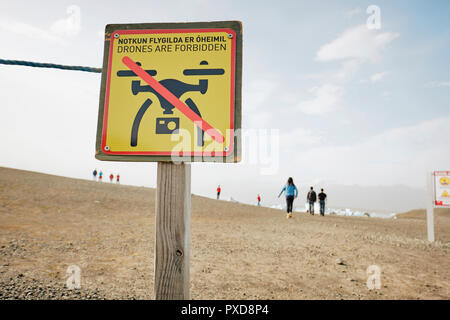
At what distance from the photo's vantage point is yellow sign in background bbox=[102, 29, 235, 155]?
175 cm

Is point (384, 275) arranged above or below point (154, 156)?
below

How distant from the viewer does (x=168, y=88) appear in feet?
5.89

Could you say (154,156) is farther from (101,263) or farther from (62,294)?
(101,263)

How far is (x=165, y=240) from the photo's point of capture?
5.53ft

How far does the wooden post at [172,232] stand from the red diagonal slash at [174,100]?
0.27 m

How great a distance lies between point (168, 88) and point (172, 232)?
93cm

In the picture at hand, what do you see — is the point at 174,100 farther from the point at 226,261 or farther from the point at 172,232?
the point at 226,261

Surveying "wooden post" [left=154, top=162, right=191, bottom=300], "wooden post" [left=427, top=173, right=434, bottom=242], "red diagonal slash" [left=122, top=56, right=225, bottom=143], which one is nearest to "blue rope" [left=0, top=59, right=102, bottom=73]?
"red diagonal slash" [left=122, top=56, right=225, bottom=143]

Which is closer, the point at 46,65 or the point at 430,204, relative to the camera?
the point at 46,65

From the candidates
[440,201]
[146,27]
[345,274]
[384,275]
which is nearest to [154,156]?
[146,27]

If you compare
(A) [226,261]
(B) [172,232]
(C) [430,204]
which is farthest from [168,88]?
(C) [430,204]

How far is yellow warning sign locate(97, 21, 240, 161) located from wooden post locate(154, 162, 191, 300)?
15cm

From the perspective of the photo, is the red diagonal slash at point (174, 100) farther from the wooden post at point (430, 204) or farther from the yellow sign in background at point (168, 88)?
the wooden post at point (430, 204)
